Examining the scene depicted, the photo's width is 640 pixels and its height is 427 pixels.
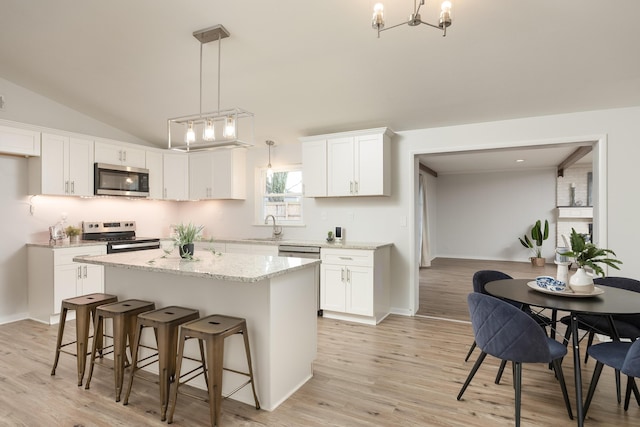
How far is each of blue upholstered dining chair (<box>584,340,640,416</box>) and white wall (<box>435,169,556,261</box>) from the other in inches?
301

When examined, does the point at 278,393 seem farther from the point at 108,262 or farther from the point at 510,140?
the point at 510,140

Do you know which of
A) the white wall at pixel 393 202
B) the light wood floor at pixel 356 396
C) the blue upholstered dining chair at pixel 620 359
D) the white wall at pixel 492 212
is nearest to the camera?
the blue upholstered dining chair at pixel 620 359

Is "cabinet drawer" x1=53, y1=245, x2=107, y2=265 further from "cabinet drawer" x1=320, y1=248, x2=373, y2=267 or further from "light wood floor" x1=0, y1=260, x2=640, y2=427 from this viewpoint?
"cabinet drawer" x1=320, y1=248, x2=373, y2=267

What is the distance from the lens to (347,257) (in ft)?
13.6

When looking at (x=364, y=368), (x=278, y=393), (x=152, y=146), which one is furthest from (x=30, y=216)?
(x=364, y=368)

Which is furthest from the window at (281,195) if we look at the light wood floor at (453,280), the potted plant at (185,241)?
the potted plant at (185,241)

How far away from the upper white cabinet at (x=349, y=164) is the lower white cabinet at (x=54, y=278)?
2887 millimetres

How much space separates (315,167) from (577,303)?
313cm

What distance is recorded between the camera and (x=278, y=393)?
2406mm

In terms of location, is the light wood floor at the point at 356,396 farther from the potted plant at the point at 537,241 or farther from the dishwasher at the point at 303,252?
the potted plant at the point at 537,241

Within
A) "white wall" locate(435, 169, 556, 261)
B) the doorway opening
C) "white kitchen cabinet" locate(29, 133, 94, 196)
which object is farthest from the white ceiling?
"white wall" locate(435, 169, 556, 261)

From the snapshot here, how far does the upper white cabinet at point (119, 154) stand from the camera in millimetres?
4777

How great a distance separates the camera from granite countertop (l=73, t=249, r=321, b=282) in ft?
7.23

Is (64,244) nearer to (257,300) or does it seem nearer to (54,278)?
(54,278)
